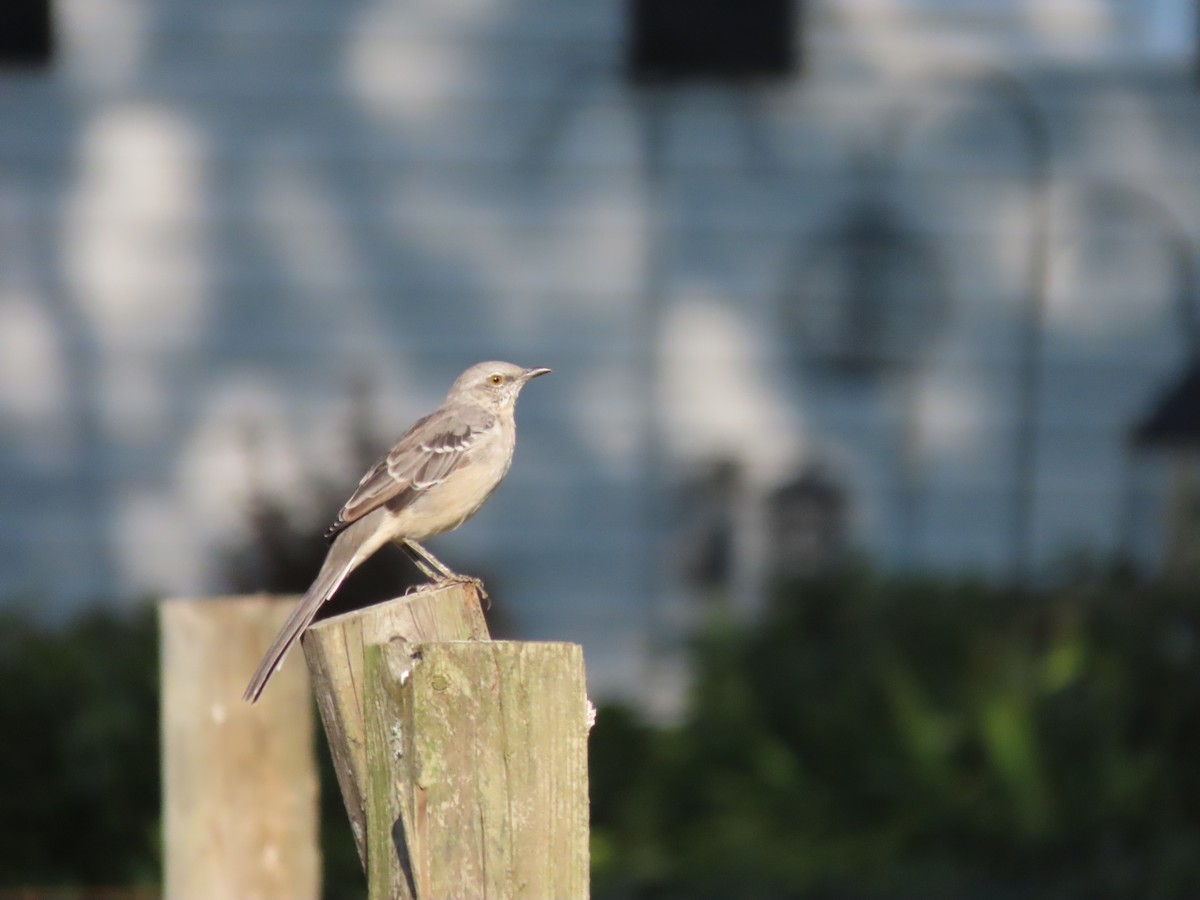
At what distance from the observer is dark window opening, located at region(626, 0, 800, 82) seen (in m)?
10.2

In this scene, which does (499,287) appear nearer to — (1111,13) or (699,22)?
(699,22)

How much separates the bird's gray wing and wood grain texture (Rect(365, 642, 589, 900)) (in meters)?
2.55

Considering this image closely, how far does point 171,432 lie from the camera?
10.4 metres

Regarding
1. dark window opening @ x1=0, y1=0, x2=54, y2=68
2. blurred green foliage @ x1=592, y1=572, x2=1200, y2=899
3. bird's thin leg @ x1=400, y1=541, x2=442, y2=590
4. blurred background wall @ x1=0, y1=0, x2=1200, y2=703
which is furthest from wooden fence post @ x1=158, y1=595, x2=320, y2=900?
dark window opening @ x1=0, y1=0, x2=54, y2=68

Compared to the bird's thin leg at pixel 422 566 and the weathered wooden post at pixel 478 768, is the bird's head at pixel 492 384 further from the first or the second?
the weathered wooden post at pixel 478 768

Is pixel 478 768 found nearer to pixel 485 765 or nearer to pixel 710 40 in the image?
pixel 485 765

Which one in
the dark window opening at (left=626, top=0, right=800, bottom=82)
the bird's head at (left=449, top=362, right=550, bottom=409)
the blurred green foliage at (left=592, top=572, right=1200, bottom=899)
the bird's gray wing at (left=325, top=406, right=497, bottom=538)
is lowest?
the blurred green foliage at (left=592, top=572, right=1200, bottom=899)

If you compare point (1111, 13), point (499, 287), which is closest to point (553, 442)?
point (499, 287)

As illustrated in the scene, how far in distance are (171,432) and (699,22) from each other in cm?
418

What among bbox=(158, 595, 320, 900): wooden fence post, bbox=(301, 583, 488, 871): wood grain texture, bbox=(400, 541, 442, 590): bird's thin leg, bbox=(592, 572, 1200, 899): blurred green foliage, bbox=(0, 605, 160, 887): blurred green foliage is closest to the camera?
bbox=(301, 583, 488, 871): wood grain texture

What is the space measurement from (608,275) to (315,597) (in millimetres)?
6436

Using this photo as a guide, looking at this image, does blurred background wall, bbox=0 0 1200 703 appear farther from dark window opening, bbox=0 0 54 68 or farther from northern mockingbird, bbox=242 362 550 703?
northern mockingbird, bbox=242 362 550 703

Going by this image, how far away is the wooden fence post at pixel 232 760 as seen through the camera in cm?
382

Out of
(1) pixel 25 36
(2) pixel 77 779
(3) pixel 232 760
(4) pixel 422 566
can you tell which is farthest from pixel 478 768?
(1) pixel 25 36
